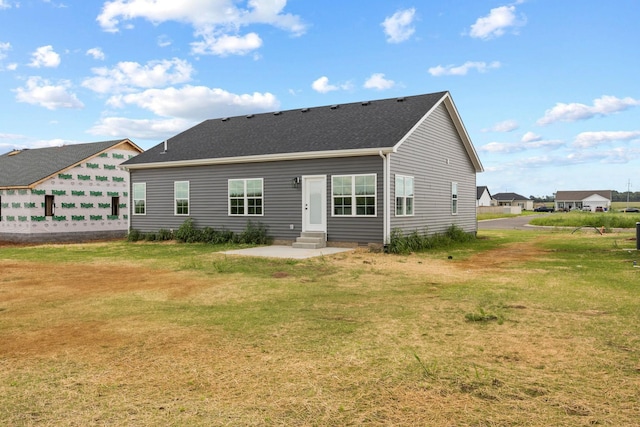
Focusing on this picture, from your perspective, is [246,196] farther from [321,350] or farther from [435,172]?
[321,350]

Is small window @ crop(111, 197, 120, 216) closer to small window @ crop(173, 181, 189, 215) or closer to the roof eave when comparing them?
the roof eave

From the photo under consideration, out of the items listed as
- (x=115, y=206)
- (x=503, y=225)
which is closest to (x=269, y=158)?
(x=115, y=206)

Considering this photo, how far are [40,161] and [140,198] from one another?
9282mm

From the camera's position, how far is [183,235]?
2061 cm

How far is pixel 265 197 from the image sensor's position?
1900 centimetres

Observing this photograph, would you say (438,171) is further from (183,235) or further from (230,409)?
(230,409)

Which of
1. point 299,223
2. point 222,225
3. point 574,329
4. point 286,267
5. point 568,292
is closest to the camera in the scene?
point 574,329

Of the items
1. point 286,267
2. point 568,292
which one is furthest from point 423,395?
point 286,267

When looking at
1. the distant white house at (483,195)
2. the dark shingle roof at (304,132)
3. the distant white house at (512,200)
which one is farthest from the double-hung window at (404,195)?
the distant white house at (512,200)

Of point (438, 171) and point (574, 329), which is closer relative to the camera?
point (574, 329)

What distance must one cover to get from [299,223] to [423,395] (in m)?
14.3

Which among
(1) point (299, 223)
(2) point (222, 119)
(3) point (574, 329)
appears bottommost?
(3) point (574, 329)

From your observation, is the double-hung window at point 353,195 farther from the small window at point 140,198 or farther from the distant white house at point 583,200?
the distant white house at point 583,200

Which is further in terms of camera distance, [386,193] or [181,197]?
[181,197]
